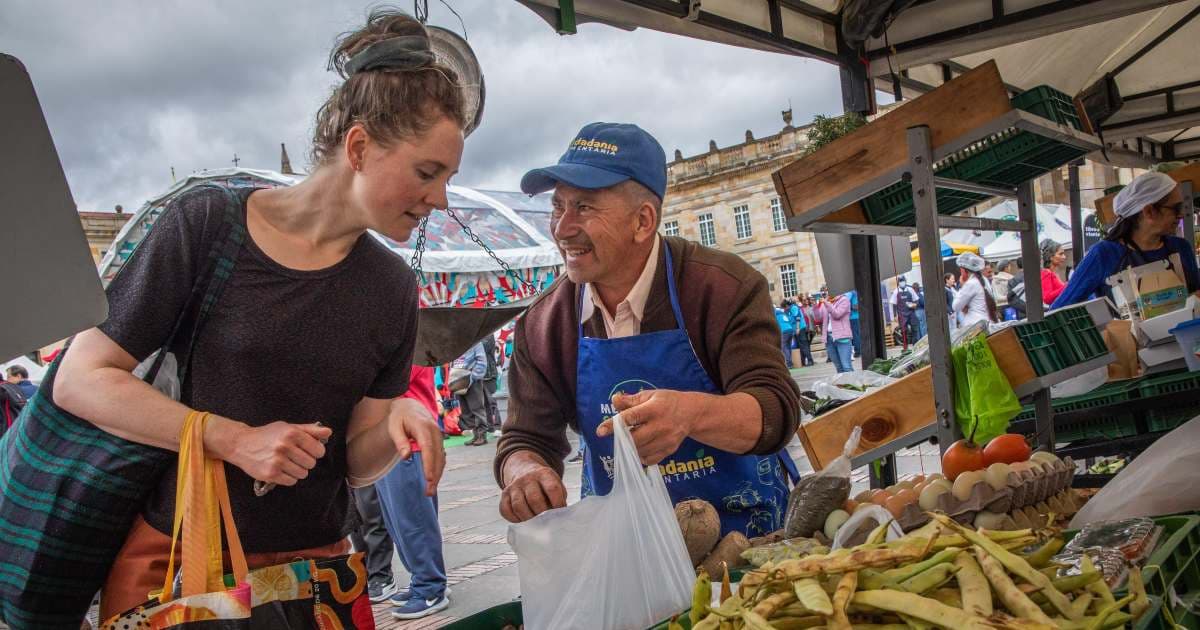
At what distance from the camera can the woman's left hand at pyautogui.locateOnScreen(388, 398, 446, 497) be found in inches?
73.9

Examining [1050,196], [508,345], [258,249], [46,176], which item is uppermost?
[1050,196]

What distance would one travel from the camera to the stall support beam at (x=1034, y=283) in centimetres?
360

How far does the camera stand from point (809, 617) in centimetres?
131

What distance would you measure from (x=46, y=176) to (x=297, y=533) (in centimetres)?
111

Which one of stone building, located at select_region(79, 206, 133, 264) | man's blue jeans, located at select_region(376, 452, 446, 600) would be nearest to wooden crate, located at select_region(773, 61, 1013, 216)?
man's blue jeans, located at select_region(376, 452, 446, 600)

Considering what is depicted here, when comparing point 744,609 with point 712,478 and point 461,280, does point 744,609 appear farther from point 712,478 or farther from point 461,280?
point 461,280

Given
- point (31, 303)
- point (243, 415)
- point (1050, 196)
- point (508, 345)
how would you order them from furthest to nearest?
point (1050, 196) < point (508, 345) < point (243, 415) < point (31, 303)

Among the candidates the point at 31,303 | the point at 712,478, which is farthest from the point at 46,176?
the point at 712,478

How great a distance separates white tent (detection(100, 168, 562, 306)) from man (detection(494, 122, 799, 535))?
9111mm

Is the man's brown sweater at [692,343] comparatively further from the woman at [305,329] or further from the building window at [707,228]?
the building window at [707,228]

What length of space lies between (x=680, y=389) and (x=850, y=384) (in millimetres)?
2131

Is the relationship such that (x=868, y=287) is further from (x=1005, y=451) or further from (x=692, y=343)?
(x=692, y=343)

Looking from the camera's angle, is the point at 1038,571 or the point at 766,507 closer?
the point at 1038,571

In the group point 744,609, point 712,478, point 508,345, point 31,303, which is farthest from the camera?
point 508,345
